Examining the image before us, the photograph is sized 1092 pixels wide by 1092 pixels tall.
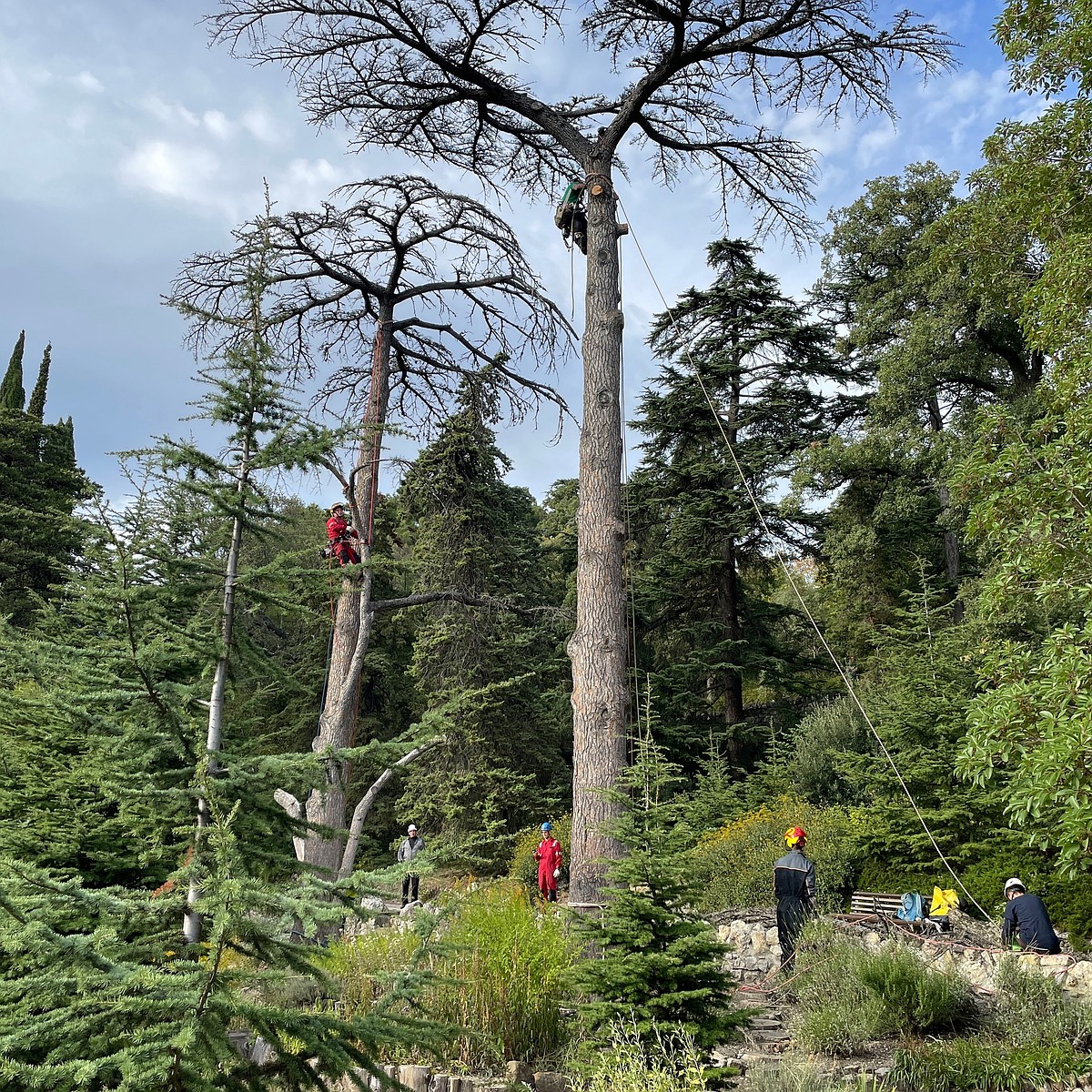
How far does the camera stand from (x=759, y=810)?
13320mm

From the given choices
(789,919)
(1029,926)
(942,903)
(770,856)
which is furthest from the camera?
(770,856)

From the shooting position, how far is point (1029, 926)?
7281 millimetres

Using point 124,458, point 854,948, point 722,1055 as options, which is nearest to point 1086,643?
point 854,948

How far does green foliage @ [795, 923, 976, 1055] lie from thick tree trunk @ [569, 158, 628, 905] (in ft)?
5.76

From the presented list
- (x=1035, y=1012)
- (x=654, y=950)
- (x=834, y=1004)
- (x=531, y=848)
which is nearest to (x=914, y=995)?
(x=834, y=1004)

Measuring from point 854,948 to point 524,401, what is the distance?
7.78 metres

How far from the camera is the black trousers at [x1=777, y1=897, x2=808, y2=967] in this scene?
8258mm

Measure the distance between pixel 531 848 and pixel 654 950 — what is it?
13.0m

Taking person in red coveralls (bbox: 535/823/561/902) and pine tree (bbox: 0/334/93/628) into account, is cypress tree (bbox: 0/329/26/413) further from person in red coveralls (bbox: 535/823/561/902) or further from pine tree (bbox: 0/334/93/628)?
person in red coveralls (bbox: 535/823/561/902)

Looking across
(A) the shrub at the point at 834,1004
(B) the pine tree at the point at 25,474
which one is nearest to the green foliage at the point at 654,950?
(A) the shrub at the point at 834,1004

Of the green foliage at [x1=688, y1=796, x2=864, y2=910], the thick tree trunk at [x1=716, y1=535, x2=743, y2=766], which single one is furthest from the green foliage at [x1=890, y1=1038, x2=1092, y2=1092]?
the thick tree trunk at [x1=716, y1=535, x2=743, y2=766]

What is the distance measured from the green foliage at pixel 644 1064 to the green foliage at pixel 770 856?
6.79 meters

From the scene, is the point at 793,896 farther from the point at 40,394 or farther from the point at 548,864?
the point at 40,394

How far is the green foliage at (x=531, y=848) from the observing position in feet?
50.8
